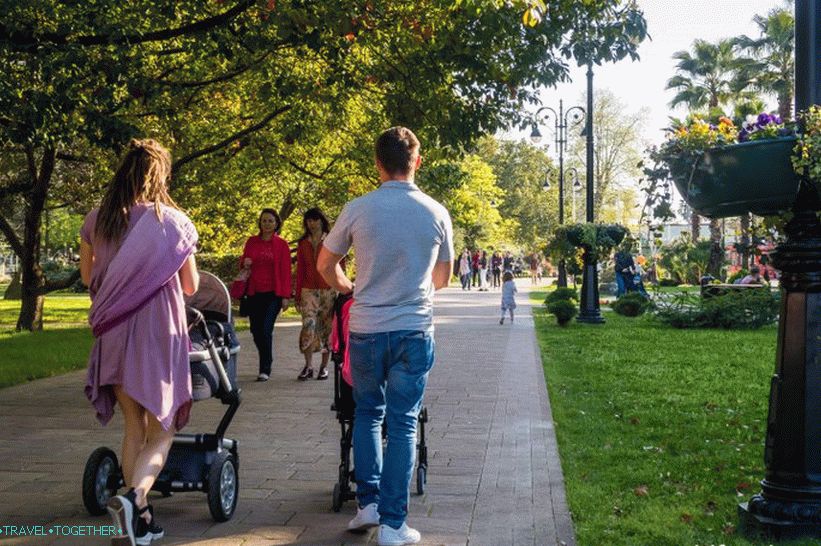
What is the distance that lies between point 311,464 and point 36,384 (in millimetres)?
5629

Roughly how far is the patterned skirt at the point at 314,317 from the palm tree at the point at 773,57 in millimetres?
35346

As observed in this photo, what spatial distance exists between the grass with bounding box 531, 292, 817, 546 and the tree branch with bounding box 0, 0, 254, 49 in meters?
5.05

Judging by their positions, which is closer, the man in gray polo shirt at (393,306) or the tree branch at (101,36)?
the man in gray polo shirt at (393,306)

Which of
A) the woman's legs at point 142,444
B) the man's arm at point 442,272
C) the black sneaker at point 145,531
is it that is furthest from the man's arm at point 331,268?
the black sneaker at point 145,531

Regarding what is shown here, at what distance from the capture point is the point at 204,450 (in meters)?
5.27

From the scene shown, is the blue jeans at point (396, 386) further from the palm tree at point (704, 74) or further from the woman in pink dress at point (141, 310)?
the palm tree at point (704, 74)

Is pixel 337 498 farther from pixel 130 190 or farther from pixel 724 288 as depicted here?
pixel 724 288

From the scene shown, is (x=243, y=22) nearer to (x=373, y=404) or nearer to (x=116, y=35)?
(x=116, y=35)

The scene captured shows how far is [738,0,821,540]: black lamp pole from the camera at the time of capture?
16.0 feet

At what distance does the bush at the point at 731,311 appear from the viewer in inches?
789

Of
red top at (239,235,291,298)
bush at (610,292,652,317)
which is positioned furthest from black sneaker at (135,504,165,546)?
bush at (610,292,652,317)

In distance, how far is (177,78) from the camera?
1691 cm

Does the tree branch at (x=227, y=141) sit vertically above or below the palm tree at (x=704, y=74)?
below

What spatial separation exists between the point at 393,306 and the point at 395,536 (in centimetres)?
104
